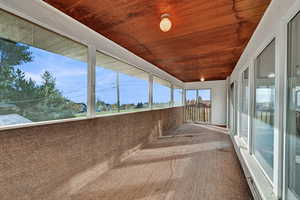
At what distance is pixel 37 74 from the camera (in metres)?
1.55

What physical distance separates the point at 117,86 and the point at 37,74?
1364 mm

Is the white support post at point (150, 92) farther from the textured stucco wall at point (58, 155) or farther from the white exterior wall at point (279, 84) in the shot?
the white exterior wall at point (279, 84)

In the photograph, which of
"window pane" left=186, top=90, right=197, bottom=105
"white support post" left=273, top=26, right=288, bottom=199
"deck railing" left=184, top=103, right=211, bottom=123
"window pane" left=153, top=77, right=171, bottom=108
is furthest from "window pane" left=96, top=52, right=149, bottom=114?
"deck railing" left=184, top=103, right=211, bottom=123

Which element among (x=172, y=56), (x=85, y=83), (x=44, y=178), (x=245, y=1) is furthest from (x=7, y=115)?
(x=172, y=56)

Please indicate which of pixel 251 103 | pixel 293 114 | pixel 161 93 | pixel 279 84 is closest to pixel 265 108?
pixel 251 103

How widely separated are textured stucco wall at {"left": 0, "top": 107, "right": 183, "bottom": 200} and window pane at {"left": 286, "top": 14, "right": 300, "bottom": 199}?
7.68 feet

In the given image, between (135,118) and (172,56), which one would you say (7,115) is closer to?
(135,118)

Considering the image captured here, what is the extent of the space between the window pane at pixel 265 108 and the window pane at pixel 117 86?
2.42 meters

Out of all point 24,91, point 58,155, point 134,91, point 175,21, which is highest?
point 175,21

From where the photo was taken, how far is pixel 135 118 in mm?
3279

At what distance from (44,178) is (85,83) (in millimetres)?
1286

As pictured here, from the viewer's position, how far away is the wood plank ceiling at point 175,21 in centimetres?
156

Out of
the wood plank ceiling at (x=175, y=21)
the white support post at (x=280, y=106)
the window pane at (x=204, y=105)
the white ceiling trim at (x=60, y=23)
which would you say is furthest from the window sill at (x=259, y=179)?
the window pane at (x=204, y=105)

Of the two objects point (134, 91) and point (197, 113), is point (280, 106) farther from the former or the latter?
point (197, 113)
